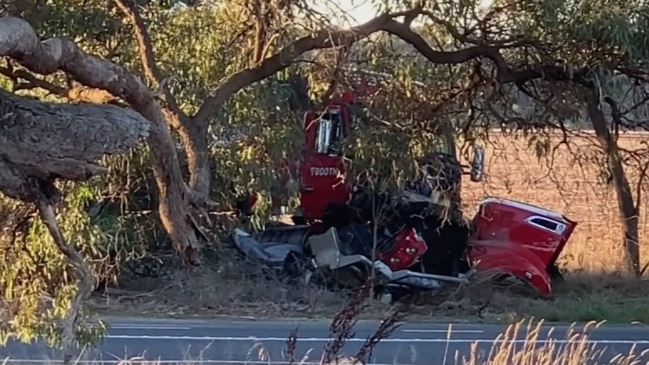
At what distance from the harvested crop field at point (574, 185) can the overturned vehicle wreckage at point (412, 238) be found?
435 mm

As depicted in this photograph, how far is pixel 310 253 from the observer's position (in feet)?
60.9

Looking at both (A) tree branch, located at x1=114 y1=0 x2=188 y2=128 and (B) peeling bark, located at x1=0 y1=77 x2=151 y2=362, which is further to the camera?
(A) tree branch, located at x1=114 y1=0 x2=188 y2=128

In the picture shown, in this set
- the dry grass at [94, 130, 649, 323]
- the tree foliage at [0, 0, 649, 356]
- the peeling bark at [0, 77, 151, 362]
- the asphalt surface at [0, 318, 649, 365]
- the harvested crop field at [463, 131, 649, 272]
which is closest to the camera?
the peeling bark at [0, 77, 151, 362]

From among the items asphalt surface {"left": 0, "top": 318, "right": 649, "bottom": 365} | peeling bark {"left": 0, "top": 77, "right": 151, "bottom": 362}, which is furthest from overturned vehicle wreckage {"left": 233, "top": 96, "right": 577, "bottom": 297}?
peeling bark {"left": 0, "top": 77, "right": 151, "bottom": 362}

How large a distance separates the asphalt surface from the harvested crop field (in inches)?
78.3

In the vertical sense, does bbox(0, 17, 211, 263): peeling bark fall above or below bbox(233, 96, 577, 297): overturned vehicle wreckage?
above

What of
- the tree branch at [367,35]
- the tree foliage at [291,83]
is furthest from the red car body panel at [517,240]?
the tree branch at [367,35]

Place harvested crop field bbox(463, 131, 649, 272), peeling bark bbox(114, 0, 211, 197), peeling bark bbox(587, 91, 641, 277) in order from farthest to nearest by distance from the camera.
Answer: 1. harvested crop field bbox(463, 131, 649, 272)
2. peeling bark bbox(587, 91, 641, 277)
3. peeling bark bbox(114, 0, 211, 197)

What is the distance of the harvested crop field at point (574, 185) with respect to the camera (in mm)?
15680

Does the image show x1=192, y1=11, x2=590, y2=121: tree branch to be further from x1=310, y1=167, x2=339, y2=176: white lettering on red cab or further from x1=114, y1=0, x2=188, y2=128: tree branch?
x1=310, y1=167, x2=339, y2=176: white lettering on red cab

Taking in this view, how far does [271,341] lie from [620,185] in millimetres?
5856

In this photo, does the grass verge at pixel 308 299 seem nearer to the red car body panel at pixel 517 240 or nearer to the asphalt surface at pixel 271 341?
the red car body panel at pixel 517 240

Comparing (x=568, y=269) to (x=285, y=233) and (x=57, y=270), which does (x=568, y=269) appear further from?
(x=57, y=270)

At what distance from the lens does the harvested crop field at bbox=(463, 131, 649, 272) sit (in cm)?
1568
